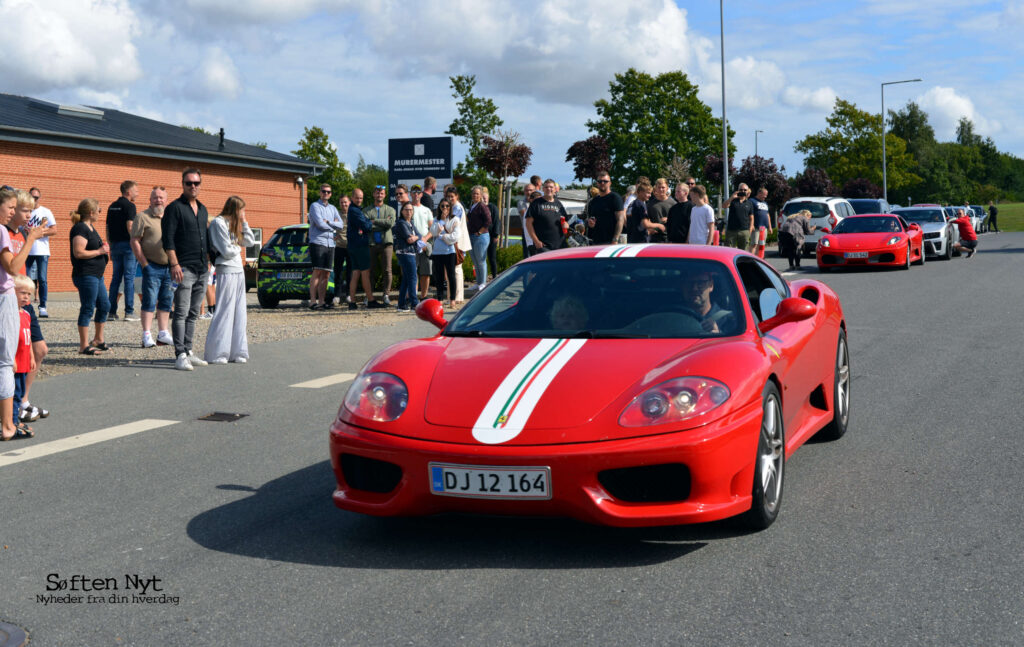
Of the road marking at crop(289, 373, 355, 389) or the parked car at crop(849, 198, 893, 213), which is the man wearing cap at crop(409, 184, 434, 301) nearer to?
the road marking at crop(289, 373, 355, 389)

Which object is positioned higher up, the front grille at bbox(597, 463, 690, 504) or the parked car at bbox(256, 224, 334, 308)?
the parked car at bbox(256, 224, 334, 308)

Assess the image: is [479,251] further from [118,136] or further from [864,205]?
[864,205]

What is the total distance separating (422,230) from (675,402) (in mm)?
12956

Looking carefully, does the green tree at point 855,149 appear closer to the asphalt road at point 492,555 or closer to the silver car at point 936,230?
the silver car at point 936,230

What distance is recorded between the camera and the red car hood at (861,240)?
23.4 meters

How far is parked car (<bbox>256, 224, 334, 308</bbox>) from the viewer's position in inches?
730

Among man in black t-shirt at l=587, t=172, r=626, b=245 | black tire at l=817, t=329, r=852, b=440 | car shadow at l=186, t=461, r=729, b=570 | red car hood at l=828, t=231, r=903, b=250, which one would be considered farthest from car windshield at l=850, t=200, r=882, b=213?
car shadow at l=186, t=461, r=729, b=570

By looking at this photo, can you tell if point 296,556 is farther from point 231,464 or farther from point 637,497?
point 231,464

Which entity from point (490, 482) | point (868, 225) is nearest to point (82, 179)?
point (868, 225)

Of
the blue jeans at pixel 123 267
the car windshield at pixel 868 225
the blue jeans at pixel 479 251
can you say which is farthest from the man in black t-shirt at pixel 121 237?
the car windshield at pixel 868 225

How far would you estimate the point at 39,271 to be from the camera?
16062 mm

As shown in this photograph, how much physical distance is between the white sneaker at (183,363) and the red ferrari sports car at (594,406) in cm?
553

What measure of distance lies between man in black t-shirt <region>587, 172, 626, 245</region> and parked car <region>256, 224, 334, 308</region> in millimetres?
6256

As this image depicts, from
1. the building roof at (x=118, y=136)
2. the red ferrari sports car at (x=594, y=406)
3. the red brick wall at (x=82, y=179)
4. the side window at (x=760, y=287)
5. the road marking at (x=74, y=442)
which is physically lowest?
the road marking at (x=74, y=442)
